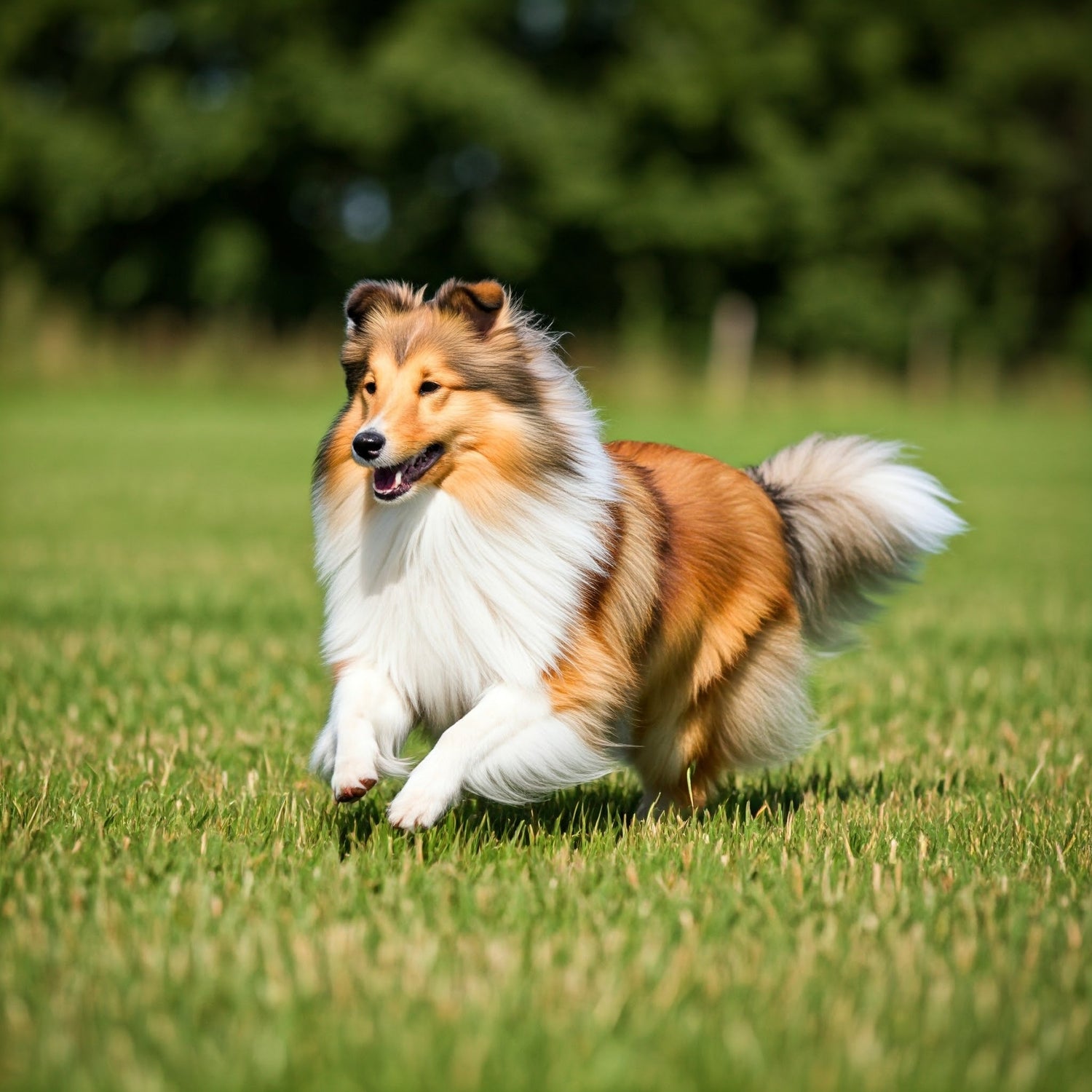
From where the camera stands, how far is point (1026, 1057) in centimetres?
245

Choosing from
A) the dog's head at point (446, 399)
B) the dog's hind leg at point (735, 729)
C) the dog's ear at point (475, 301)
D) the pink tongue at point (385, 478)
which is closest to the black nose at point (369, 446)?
the dog's head at point (446, 399)

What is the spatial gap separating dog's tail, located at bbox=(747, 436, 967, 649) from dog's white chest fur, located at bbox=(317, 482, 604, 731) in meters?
1.18

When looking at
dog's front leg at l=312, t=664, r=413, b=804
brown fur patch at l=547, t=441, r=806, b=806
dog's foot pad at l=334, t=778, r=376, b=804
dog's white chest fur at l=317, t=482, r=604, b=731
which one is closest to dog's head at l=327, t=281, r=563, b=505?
dog's white chest fur at l=317, t=482, r=604, b=731

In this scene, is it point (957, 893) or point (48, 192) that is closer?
point (957, 893)

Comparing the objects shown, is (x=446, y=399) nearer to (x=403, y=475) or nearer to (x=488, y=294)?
(x=403, y=475)

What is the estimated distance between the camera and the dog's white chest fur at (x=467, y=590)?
3.81m

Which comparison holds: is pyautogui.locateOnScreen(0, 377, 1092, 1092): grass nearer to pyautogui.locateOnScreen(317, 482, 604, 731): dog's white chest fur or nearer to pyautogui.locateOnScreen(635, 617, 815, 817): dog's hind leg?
pyautogui.locateOnScreen(635, 617, 815, 817): dog's hind leg

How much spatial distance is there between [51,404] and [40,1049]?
78.6 feet

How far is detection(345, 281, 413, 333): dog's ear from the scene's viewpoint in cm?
415

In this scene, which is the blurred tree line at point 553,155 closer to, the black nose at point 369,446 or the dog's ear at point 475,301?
the dog's ear at point 475,301

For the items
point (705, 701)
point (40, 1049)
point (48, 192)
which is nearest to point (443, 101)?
point (48, 192)

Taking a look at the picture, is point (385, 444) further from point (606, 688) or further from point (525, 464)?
point (606, 688)

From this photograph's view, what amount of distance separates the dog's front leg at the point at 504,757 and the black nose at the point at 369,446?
753 millimetres

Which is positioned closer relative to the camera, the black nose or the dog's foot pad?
the dog's foot pad
